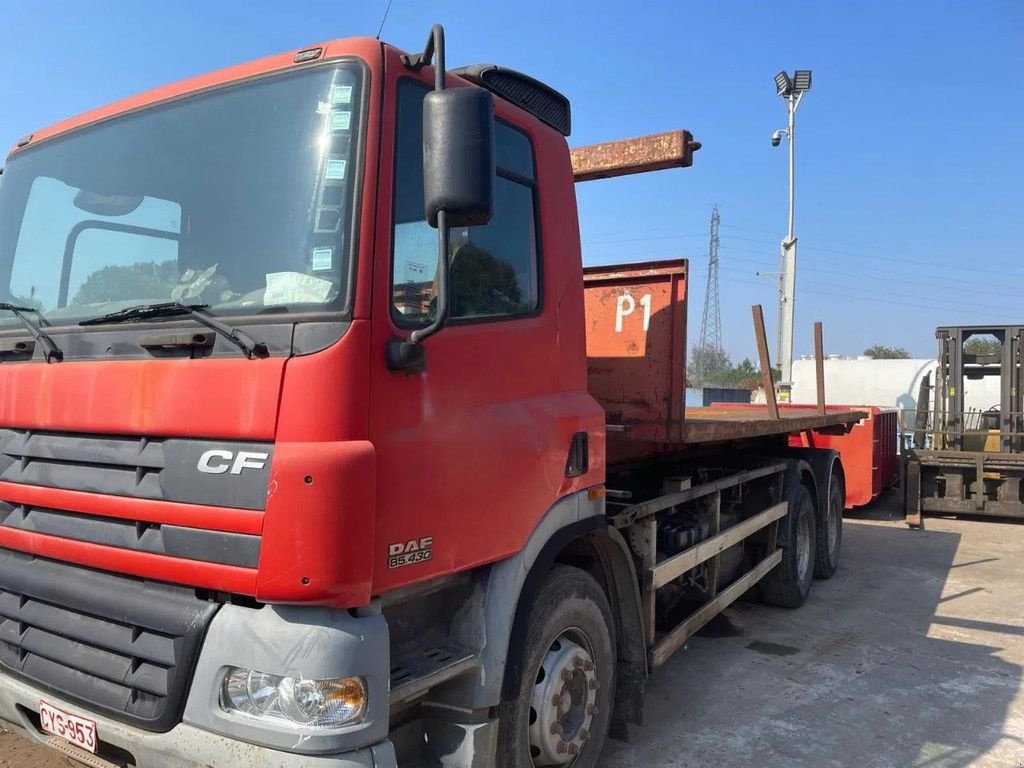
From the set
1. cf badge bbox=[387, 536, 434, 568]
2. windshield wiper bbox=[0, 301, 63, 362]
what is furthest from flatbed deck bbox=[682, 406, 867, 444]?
windshield wiper bbox=[0, 301, 63, 362]

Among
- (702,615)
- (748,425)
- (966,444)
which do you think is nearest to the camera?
(702,615)

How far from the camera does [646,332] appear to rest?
178 inches

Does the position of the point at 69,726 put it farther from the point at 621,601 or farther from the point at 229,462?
the point at 621,601

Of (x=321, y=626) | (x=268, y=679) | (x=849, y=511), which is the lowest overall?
(x=849, y=511)

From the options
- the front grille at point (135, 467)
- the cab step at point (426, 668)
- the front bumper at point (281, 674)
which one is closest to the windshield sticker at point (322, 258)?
the front grille at point (135, 467)

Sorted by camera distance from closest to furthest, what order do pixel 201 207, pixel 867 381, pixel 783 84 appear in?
pixel 201 207
pixel 783 84
pixel 867 381

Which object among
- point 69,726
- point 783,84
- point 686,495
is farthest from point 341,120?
point 783,84

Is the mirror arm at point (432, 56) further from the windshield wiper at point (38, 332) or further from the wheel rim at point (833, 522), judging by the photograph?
the wheel rim at point (833, 522)

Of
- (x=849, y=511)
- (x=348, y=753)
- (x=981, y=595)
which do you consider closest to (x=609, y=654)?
(x=348, y=753)

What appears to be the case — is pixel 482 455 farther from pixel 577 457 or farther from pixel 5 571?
pixel 5 571

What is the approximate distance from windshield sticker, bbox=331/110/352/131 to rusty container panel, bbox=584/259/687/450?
2.38 m

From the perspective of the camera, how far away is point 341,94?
2375 millimetres

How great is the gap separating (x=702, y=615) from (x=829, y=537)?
3559 mm

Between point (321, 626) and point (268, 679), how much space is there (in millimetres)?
219
